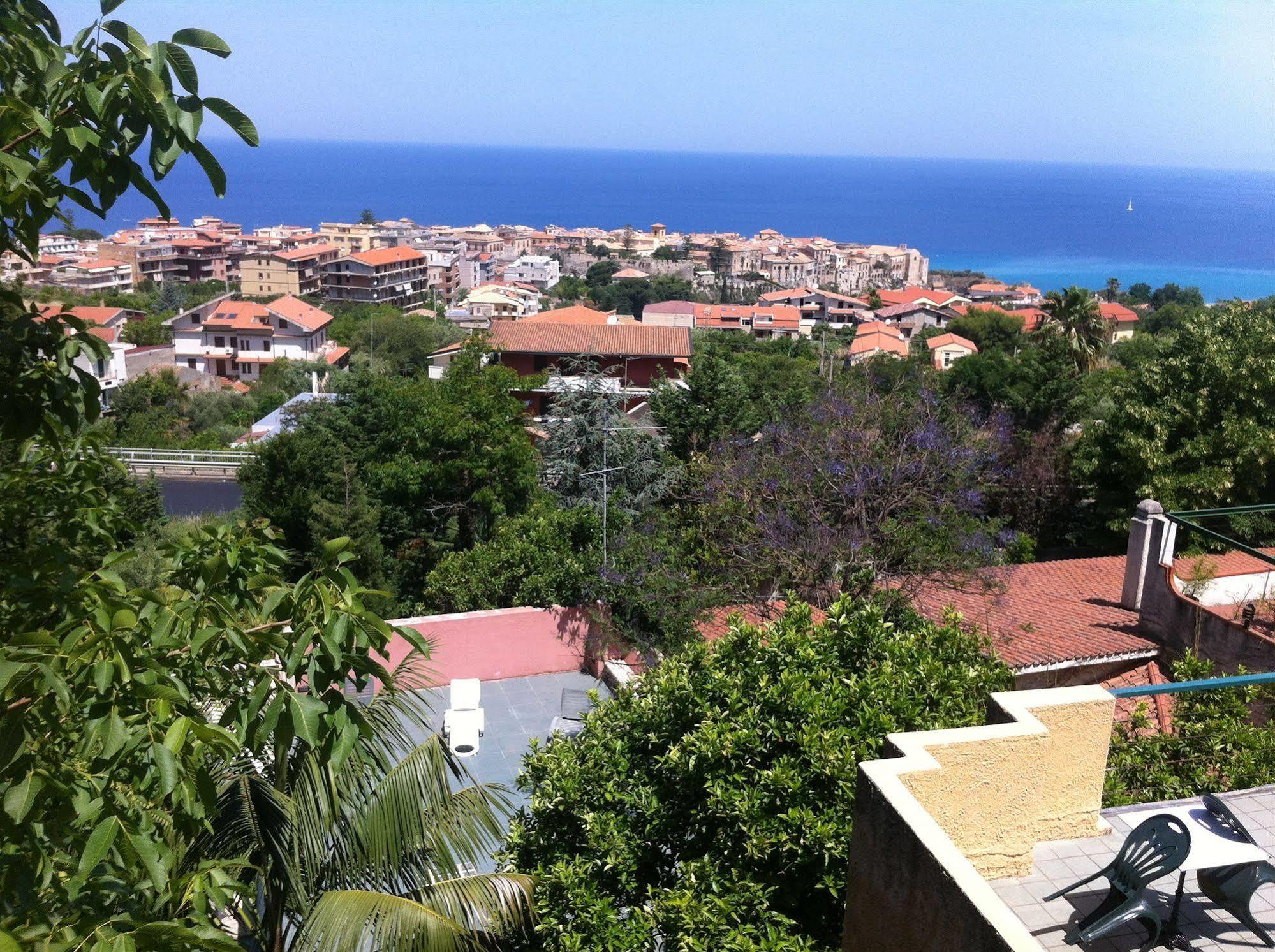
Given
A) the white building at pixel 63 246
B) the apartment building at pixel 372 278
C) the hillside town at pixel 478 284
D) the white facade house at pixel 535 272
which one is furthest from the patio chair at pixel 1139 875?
the white facade house at pixel 535 272

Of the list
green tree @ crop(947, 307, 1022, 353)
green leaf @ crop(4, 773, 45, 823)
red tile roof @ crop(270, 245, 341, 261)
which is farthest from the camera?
red tile roof @ crop(270, 245, 341, 261)

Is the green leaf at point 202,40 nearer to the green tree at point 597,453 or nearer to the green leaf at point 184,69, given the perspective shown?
the green leaf at point 184,69

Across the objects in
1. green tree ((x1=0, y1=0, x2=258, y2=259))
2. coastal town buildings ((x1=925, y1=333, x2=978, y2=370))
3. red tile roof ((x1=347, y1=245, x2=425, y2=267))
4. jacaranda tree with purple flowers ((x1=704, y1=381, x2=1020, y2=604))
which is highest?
green tree ((x1=0, y1=0, x2=258, y2=259))

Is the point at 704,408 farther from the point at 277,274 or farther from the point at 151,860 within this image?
the point at 277,274

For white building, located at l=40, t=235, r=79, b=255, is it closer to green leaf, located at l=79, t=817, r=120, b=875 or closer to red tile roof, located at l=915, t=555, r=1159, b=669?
red tile roof, located at l=915, t=555, r=1159, b=669

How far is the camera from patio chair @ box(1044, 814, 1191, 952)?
12.3 feet

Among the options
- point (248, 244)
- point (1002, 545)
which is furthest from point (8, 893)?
point (248, 244)

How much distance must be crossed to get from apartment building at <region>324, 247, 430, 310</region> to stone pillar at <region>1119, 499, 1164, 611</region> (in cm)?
11234

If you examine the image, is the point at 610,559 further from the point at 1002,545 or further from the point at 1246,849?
the point at 1246,849

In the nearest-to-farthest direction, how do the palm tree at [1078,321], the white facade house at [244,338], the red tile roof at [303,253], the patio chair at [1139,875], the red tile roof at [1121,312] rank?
the patio chair at [1139,875]
the palm tree at [1078,321]
the white facade house at [244,338]
the red tile roof at [1121,312]
the red tile roof at [303,253]

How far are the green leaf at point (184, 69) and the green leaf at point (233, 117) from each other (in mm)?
50

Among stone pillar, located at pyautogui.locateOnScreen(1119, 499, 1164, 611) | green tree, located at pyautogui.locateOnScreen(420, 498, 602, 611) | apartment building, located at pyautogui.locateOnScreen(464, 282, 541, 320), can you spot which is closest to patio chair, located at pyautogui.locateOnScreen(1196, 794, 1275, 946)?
green tree, located at pyautogui.locateOnScreen(420, 498, 602, 611)

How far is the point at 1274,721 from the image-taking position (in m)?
6.77

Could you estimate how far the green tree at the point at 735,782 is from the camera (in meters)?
4.77
